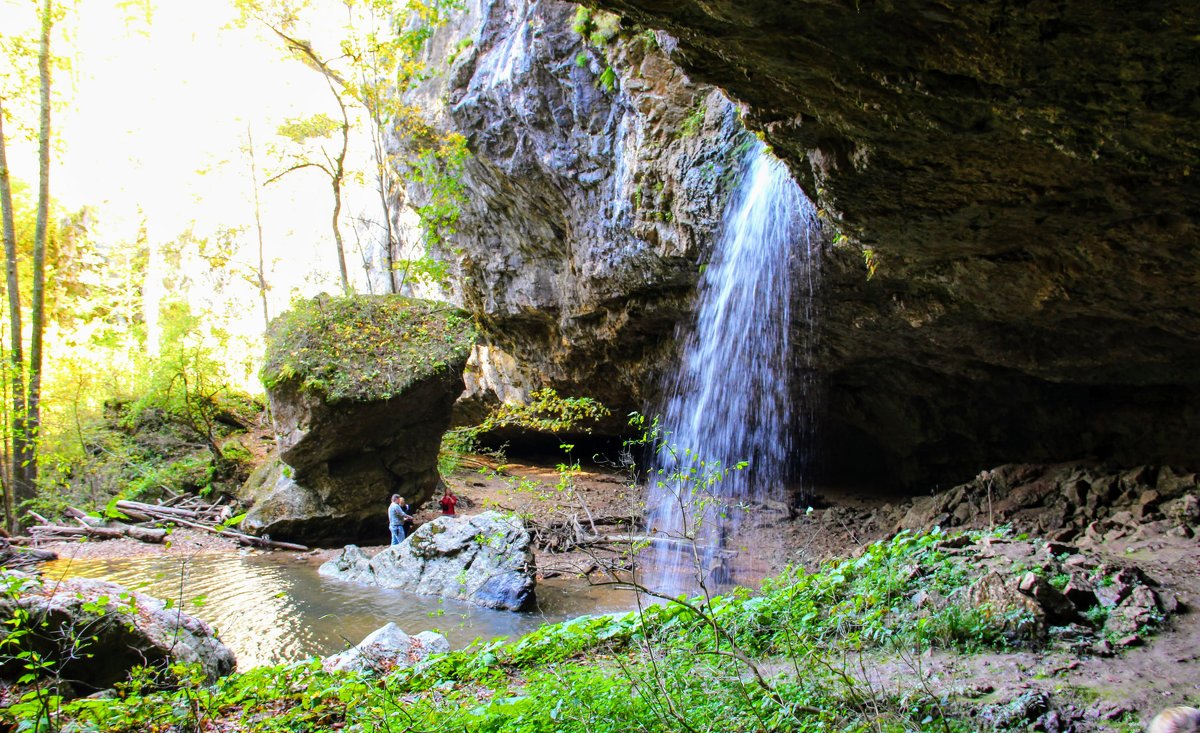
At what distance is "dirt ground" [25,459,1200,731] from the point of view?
3.57 metres

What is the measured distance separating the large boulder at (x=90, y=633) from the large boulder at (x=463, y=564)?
149 inches

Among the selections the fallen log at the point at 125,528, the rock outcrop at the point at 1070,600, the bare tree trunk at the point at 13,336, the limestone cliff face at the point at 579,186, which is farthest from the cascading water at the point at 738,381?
the bare tree trunk at the point at 13,336

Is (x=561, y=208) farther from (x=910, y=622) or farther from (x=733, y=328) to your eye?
(x=910, y=622)

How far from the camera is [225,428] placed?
60.6ft

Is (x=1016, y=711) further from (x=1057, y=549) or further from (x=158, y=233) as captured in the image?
(x=158, y=233)

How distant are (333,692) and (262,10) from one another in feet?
50.8

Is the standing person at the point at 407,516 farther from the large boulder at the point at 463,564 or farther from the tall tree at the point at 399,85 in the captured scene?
the tall tree at the point at 399,85

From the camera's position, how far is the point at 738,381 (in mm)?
11297

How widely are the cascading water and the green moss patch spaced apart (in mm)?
4776

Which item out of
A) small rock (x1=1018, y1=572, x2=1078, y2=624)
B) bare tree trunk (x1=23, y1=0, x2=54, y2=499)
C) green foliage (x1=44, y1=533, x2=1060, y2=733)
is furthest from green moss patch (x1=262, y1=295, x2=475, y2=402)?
small rock (x1=1018, y1=572, x2=1078, y2=624)

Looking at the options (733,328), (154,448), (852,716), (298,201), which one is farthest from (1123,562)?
(298,201)

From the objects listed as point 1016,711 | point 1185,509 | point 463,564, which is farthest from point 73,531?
point 1185,509

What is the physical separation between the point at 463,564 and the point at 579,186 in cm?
603

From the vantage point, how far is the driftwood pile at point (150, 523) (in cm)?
1264
